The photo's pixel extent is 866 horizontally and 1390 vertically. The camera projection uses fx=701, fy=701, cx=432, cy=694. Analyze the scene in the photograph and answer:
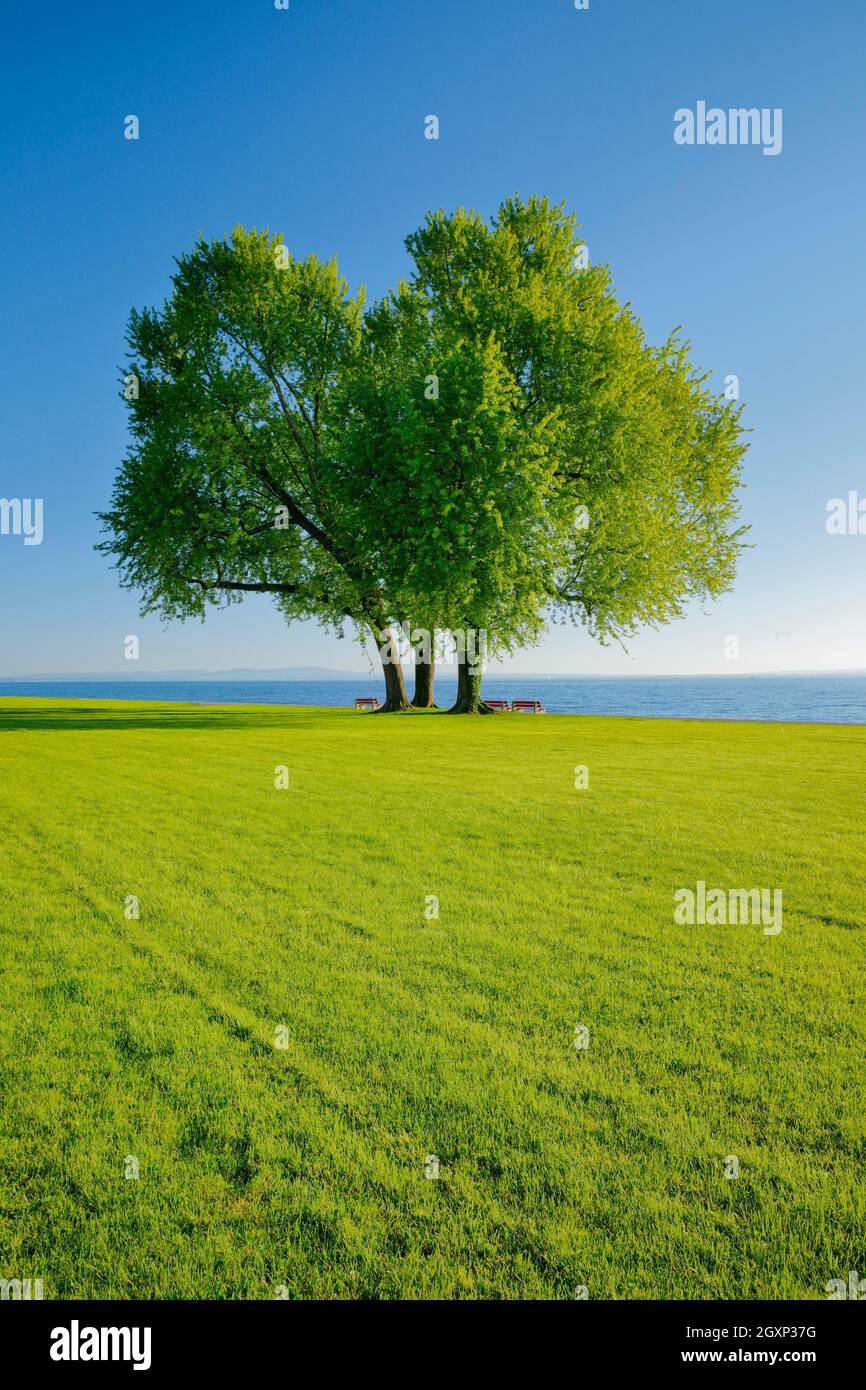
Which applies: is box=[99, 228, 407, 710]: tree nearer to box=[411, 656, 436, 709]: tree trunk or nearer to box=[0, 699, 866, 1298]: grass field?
box=[411, 656, 436, 709]: tree trunk

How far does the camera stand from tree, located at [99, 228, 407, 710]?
30312 mm

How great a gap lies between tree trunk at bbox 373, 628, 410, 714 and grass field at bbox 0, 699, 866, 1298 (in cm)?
2517

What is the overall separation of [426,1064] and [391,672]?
3206cm

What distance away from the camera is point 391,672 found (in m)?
36.1

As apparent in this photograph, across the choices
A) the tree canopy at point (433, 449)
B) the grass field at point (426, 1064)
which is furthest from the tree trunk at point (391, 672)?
the grass field at point (426, 1064)

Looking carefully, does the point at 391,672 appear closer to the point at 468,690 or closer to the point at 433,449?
the point at 468,690

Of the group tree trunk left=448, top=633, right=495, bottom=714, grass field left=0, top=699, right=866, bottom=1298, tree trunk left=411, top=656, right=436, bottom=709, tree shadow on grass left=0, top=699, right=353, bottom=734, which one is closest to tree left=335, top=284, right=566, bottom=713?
tree trunk left=448, top=633, right=495, bottom=714

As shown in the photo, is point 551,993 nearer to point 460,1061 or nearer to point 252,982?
point 460,1061

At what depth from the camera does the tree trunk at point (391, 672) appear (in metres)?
34.9

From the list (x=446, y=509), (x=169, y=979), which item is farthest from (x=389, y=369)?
(x=169, y=979)

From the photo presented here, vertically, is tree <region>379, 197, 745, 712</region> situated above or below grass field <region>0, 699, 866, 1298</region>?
above

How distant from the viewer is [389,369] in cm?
3198
